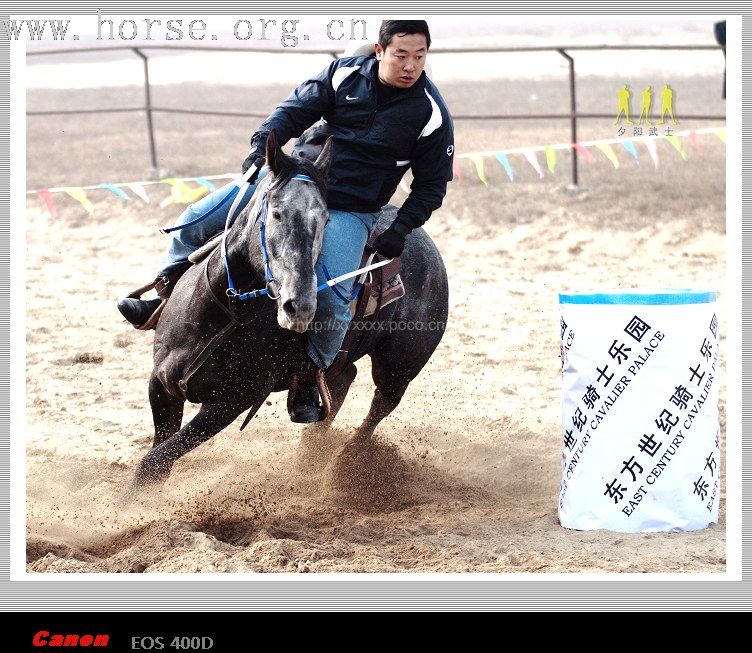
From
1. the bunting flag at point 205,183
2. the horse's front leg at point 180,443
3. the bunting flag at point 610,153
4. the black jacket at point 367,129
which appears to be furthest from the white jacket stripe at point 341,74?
the bunting flag at point 610,153

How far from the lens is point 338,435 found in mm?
6434

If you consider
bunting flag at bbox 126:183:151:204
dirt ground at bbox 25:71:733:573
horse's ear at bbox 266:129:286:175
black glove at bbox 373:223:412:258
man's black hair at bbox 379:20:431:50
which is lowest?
dirt ground at bbox 25:71:733:573

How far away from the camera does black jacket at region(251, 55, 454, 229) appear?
16.3 feet

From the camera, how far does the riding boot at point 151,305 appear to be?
537 cm

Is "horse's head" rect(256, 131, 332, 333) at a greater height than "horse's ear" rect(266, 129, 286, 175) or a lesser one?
lesser

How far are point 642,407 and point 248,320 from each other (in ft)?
6.01

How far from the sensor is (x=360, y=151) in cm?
502

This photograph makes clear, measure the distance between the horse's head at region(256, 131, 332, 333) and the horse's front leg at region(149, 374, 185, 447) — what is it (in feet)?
3.70

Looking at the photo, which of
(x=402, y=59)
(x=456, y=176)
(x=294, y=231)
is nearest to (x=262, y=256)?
(x=294, y=231)

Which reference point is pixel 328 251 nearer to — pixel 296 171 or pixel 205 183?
pixel 296 171

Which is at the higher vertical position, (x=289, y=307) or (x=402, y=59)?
(x=402, y=59)

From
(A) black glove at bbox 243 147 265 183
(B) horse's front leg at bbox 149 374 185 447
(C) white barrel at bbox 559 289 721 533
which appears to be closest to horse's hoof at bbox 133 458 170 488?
(B) horse's front leg at bbox 149 374 185 447

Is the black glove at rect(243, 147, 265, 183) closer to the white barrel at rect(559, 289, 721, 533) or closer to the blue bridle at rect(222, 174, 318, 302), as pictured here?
the blue bridle at rect(222, 174, 318, 302)

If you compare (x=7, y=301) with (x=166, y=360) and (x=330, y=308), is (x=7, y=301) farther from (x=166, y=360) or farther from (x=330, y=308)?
(x=330, y=308)
